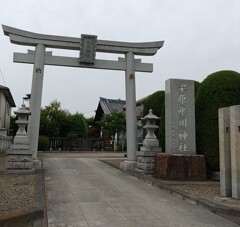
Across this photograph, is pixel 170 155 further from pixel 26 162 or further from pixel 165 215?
pixel 26 162

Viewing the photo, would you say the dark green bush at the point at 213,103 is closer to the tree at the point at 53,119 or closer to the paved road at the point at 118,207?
the paved road at the point at 118,207

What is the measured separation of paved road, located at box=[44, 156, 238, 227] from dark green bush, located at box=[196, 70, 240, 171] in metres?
3.12

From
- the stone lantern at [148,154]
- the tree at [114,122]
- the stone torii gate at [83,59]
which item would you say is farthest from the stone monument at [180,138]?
the tree at [114,122]

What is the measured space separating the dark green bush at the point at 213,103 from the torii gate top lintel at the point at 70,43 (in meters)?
3.71

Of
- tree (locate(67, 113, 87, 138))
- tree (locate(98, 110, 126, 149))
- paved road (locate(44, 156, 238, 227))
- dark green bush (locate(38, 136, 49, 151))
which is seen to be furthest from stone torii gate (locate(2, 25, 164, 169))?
tree (locate(67, 113, 87, 138))

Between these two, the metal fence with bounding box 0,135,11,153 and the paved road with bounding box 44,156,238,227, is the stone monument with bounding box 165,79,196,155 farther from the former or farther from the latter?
the metal fence with bounding box 0,135,11,153

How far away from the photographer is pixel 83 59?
13320 mm

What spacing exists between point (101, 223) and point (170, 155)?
5.90 m

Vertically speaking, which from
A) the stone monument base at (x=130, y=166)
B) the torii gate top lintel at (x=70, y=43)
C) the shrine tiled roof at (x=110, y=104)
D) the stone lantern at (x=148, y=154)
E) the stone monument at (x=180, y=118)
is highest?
the shrine tiled roof at (x=110, y=104)

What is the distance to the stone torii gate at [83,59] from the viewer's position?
42.1 ft

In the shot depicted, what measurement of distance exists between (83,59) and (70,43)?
1.02 metres

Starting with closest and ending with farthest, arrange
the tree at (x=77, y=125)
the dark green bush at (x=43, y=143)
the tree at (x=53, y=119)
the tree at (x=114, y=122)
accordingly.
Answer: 1. the dark green bush at (x=43, y=143)
2. the tree at (x=53, y=119)
3. the tree at (x=114, y=122)
4. the tree at (x=77, y=125)

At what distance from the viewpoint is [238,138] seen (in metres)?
7.50

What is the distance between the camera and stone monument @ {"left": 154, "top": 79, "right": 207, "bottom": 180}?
10.9 metres
